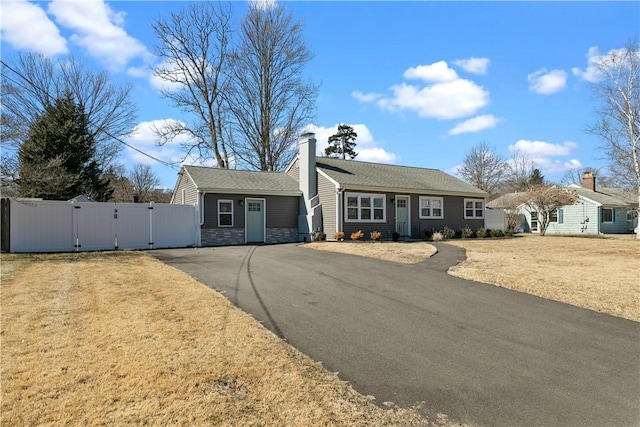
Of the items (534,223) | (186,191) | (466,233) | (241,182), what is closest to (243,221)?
(241,182)

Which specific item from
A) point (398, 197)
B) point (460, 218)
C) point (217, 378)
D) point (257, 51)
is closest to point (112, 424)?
point (217, 378)

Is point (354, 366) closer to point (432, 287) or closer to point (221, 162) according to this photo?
point (432, 287)

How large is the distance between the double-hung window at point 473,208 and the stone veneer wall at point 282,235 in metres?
11.1

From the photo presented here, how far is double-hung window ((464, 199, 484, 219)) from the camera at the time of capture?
82.4 ft

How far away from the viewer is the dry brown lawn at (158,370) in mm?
3096

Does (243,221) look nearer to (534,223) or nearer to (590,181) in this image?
(534,223)

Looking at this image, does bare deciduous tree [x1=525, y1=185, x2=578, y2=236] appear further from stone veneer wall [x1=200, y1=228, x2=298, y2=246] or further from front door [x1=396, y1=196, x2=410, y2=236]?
stone veneer wall [x1=200, y1=228, x2=298, y2=246]

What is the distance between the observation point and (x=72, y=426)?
2887 millimetres

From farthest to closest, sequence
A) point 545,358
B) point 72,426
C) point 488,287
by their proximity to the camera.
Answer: point 488,287, point 545,358, point 72,426

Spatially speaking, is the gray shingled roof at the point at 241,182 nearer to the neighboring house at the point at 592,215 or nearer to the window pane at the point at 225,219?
the window pane at the point at 225,219

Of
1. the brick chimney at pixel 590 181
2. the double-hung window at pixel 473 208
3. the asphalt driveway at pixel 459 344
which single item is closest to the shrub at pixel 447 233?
the double-hung window at pixel 473 208

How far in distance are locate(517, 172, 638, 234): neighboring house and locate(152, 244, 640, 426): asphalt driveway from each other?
94.4 feet

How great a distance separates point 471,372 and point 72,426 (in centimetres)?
352

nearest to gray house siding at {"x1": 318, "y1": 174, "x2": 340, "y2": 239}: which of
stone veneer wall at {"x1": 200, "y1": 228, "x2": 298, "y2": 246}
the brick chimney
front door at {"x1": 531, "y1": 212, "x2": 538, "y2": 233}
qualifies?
stone veneer wall at {"x1": 200, "y1": 228, "x2": 298, "y2": 246}
